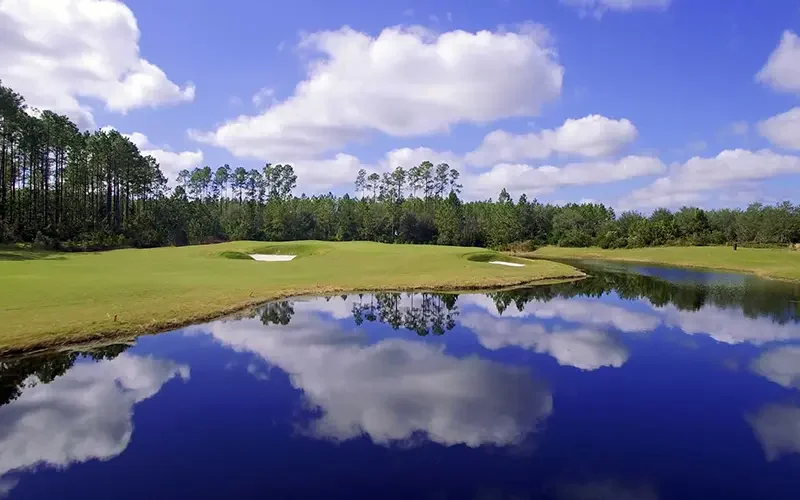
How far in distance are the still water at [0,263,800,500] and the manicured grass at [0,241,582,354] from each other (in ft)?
8.13

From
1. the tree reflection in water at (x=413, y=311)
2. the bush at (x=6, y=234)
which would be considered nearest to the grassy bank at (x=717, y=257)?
the tree reflection in water at (x=413, y=311)

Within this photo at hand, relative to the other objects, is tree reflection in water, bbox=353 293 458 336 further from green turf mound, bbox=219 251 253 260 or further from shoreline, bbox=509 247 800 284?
shoreline, bbox=509 247 800 284

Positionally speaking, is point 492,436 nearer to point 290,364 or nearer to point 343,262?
point 290,364

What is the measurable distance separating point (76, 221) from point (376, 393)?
8296 centimetres

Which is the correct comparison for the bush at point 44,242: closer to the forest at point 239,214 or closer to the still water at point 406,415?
the forest at point 239,214

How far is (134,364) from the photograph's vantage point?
1653cm

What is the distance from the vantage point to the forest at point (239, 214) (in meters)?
71.3

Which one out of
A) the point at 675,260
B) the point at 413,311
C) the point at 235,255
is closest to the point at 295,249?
the point at 235,255

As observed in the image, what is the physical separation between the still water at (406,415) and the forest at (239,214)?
2239 inches

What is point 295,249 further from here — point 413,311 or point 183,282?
point 413,311

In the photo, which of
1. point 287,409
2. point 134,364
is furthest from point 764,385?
point 134,364

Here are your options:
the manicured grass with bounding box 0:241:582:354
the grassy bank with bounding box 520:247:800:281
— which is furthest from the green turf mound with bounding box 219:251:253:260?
the grassy bank with bounding box 520:247:800:281

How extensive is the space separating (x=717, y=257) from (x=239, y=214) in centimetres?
10428

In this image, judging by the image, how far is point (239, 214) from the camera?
408 feet
